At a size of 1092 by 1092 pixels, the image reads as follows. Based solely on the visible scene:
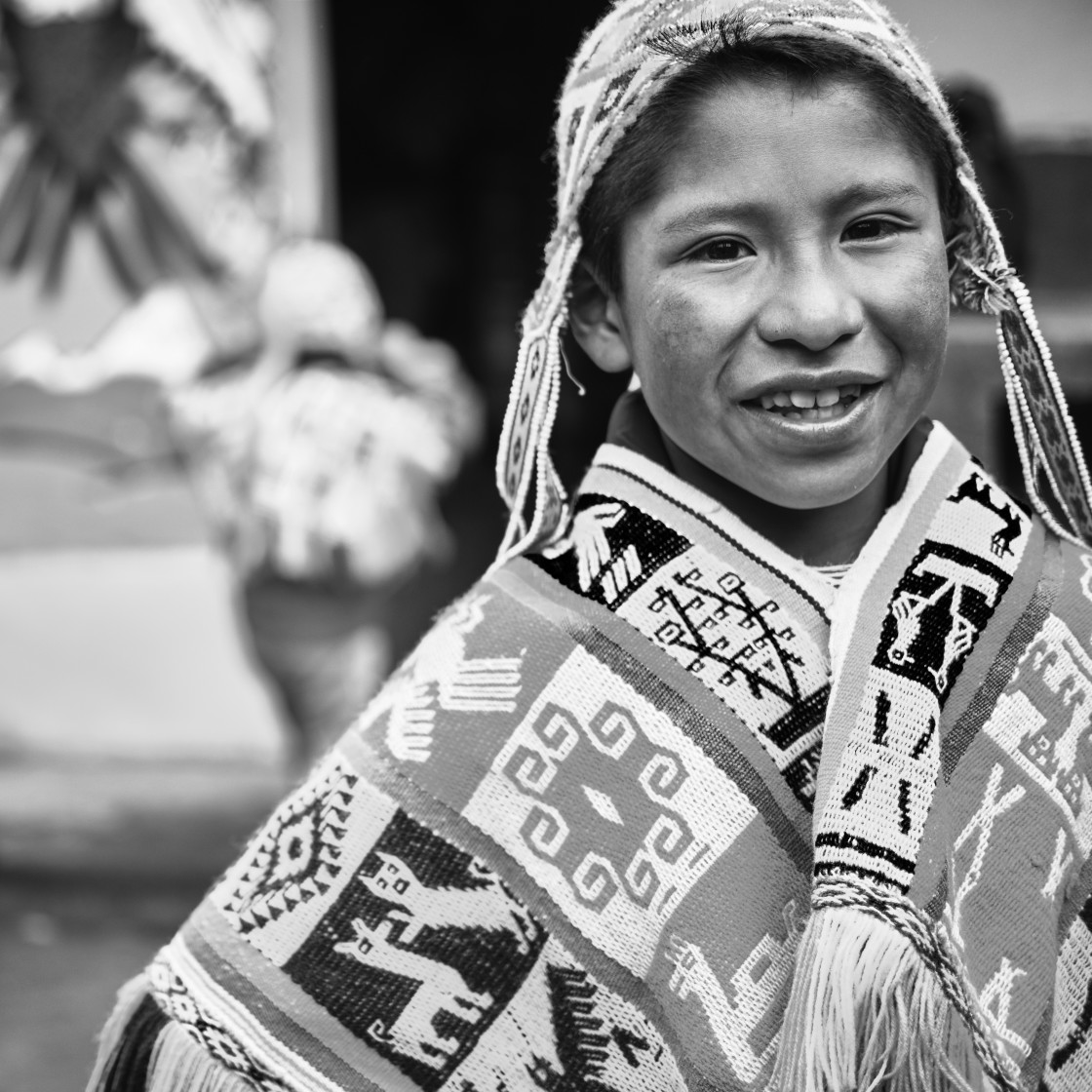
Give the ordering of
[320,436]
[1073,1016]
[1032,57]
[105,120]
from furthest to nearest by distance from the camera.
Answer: [105,120]
[320,436]
[1032,57]
[1073,1016]

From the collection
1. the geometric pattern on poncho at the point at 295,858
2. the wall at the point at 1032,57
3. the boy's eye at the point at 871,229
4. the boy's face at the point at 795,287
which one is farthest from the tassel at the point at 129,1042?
the wall at the point at 1032,57

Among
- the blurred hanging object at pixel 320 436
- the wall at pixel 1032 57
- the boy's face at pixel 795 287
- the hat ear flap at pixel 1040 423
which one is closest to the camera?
the boy's face at pixel 795 287

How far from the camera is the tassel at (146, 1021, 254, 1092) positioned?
1537 millimetres

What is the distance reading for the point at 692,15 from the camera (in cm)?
145

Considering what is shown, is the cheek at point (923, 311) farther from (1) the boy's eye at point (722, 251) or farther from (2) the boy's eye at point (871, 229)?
(1) the boy's eye at point (722, 251)

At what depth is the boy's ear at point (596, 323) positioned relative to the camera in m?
1.62

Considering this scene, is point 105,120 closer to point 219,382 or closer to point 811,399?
point 219,382

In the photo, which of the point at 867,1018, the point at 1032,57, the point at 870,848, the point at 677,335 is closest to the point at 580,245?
the point at 677,335

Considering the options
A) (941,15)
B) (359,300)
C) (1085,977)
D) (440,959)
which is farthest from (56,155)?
(1085,977)

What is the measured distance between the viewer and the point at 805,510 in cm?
158

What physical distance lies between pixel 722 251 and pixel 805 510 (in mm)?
300

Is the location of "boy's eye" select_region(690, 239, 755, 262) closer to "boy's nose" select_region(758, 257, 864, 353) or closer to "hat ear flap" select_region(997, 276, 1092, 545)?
"boy's nose" select_region(758, 257, 864, 353)

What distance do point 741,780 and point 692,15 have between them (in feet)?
2.44

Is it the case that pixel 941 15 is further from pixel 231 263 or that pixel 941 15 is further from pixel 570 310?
pixel 570 310
